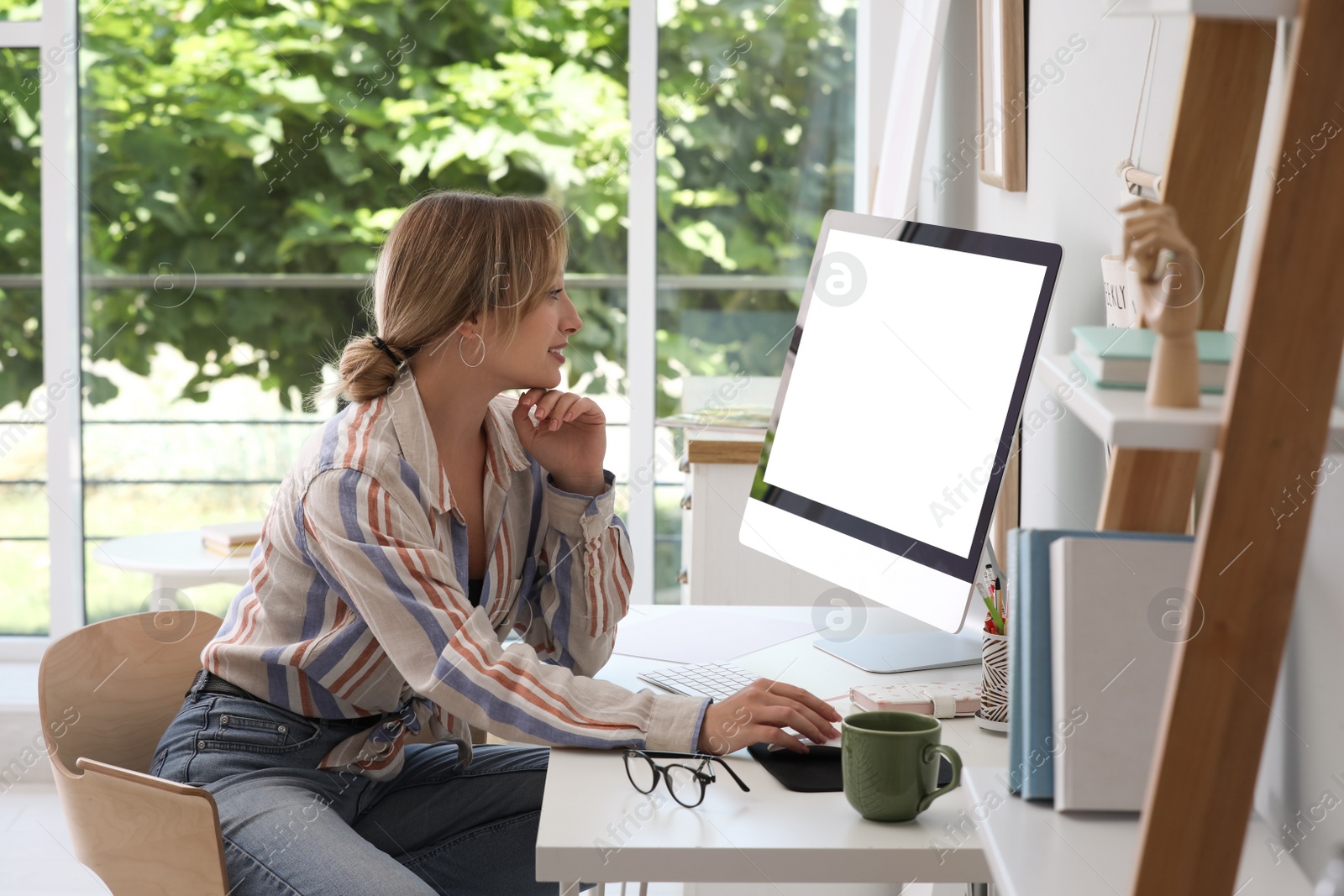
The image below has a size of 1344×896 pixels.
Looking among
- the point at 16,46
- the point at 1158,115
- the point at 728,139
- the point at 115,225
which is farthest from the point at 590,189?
the point at 1158,115

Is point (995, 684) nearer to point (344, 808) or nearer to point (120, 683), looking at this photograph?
point (344, 808)

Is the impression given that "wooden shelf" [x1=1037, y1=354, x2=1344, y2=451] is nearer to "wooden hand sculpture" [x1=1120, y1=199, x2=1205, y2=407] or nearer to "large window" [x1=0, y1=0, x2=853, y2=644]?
"wooden hand sculpture" [x1=1120, y1=199, x2=1205, y2=407]

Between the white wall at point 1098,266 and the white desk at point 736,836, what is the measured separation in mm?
247

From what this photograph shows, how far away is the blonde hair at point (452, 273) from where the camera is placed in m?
1.46

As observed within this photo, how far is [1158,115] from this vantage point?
1.19m

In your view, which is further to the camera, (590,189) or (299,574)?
(590,189)

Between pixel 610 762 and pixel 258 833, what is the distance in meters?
0.36

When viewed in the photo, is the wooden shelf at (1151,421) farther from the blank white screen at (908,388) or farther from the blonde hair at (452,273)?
the blonde hair at (452,273)

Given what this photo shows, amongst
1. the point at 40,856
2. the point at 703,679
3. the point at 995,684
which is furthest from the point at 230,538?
the point at 995,684

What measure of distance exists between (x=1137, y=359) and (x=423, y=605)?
0.74 m

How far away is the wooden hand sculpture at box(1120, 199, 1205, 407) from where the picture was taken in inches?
26.8

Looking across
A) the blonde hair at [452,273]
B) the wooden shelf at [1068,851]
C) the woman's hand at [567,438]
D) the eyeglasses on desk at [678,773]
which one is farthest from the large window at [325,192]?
the wooden shelf at [1068,851]

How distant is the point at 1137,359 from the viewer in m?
0.74

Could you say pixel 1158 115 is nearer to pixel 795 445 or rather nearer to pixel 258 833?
pixel 795 445
